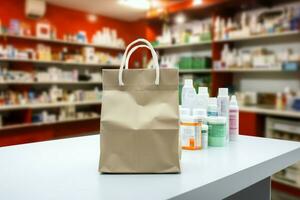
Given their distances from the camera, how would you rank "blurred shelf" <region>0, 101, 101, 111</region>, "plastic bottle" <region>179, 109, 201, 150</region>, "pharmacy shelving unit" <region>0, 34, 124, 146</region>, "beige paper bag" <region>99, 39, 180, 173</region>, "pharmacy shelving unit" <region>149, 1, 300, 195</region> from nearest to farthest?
"beige paper bag" <region>99, 39, 180, 173</region> → "plastic bottle" <region>179, 109, 201, 150</region> → "pharmacy shelving unit" <region>149, 1, 300, 195</region> → "blurred shelf" <region>0, 101, 101, 111</region> → "pharmacy shelving unit" <region>0, 34, 124, 146</region>

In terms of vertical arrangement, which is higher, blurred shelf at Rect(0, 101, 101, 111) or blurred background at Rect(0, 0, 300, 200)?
blurred background at Rect(0, 0, 300, 200)

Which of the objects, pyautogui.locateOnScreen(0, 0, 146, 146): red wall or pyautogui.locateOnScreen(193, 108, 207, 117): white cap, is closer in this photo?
pyautogui.locateOnScreen(193, 108, 207, 117): white cap

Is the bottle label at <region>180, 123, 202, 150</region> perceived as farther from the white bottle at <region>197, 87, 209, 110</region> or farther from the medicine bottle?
the white bottle at <region>197, 87, 209, 110</region>

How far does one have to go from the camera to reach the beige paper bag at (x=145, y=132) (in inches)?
34.4

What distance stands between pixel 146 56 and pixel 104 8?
1202 mm

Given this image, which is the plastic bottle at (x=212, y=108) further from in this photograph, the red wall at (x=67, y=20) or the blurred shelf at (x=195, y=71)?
the red wall at (x=67, y=20)

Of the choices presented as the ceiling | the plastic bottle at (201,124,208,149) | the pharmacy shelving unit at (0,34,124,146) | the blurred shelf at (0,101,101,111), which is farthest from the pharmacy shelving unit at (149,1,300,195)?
the plastic bottle at (201,124,208,149)

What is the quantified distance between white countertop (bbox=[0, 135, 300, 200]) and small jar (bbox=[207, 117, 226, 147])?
4 cm

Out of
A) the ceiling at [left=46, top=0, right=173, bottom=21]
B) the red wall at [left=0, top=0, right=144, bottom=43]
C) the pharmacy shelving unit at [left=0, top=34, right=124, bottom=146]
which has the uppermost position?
the ceiling at [left=46, top=0, right=173, bottom=21]

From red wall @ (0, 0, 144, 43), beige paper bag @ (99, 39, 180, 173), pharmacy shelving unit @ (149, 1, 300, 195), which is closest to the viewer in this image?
beige paper bag @ (99, 39, 180, 173)

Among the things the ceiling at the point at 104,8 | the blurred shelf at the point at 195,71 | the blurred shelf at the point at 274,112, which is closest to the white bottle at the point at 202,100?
the blurred shelf at the point at 274,112

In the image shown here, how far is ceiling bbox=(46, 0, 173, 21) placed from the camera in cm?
502

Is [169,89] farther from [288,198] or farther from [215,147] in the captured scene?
[288,198]

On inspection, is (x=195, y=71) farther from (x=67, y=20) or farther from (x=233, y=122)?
(x=233, y=122)
